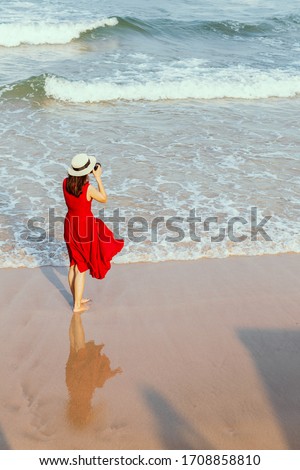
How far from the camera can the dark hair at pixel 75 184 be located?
5.13 meters

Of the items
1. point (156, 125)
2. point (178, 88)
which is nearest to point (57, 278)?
point (156, 125)

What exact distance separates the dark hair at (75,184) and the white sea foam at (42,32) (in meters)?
13.6

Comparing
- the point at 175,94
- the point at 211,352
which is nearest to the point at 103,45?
the point at 175,94

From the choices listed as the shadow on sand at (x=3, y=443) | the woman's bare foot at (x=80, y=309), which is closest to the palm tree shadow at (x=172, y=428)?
the shadow on sand at (x=3, y=443)

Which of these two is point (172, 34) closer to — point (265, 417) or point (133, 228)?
point (133, 228)

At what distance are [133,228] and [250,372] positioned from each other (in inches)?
122

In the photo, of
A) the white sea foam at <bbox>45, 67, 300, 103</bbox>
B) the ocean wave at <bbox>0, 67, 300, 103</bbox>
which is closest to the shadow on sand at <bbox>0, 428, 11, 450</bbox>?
the ocean wave at <bbox>0, 67, 300, 103</bbox>

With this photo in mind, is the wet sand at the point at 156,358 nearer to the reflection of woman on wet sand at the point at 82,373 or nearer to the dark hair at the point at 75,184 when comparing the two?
the reflection of woman on wet sand at the point at 82,373

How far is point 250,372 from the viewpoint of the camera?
475 centimetres

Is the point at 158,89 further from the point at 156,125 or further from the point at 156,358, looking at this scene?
the point at 156,358

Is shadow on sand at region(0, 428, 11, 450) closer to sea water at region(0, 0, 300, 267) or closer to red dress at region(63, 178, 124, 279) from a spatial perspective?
red dress at region(63, 178, 124, 279)

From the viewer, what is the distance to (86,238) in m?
5.41

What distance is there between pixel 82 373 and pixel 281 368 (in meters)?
1.57

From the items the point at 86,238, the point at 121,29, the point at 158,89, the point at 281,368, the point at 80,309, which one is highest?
the point at 86,238
